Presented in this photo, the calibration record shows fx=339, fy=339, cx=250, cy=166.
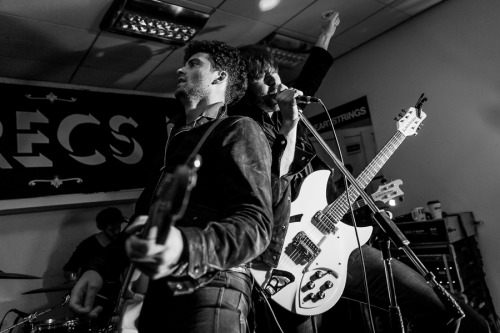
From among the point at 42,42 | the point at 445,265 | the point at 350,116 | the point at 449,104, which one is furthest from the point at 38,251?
the point at 449,104

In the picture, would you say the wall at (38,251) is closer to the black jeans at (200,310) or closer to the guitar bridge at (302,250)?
the guitar bridge at (302,250)

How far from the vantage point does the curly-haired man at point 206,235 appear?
2.05 feet

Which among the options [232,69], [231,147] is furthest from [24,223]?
[231,147]

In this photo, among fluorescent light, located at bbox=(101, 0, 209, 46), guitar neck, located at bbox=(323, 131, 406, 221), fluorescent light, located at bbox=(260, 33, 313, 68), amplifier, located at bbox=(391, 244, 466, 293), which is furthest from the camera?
fluorescent light, located at bbox=(260, 33, 313, 68)

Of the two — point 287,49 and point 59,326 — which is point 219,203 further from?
point 287,49

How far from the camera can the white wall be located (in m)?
3.02

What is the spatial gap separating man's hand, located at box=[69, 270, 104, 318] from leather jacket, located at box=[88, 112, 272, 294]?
0.09ft

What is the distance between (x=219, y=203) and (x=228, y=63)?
74 cm

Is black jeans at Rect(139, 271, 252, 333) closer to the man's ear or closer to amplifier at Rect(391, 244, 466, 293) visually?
the man's ear

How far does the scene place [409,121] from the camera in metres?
2.31

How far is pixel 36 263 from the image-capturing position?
395 centimetres

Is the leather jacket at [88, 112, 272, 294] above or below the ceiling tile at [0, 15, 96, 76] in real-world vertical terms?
below

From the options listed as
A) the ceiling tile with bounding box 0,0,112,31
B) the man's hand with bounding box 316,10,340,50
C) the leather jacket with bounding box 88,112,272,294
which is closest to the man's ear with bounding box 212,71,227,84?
the leather jacket with bounding box 88,112,272,294

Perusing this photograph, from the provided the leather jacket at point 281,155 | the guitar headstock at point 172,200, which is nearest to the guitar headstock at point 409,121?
the leather jacket at point 281,155
